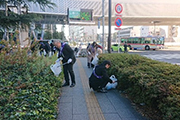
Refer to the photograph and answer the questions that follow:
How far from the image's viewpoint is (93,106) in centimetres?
389

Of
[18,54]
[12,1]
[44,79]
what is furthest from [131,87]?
[12,1]

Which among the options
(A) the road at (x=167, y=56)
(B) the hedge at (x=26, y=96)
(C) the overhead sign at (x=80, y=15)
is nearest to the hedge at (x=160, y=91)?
(B) the hedge at (x=26, y=96)

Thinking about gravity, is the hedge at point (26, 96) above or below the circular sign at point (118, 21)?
below

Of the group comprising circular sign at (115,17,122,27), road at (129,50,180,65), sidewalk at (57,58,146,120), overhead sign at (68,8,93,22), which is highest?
overhead sign at (68,8,93,22)

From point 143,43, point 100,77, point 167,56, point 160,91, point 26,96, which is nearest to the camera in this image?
point 160,91

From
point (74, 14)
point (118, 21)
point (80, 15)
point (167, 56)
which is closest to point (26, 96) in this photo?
point (118, 21)

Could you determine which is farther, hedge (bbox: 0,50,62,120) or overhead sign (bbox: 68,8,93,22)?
overhead sign (bbox: 68,8,93,22)

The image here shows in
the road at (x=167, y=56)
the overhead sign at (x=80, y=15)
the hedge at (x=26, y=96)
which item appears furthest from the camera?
the overhead sign at (x=80, y=15)

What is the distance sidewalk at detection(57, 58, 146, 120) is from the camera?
335 cm

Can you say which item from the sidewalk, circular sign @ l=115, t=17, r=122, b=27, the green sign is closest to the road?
circular sign @ l=115, t=17, r=122, b=27

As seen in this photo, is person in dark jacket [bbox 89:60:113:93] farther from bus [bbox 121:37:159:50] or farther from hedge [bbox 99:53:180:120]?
bus [bbox 121:37:159:50]

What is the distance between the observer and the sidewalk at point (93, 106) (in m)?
3.35

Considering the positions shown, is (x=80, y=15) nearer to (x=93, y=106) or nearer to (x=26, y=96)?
(x=93, y=106)

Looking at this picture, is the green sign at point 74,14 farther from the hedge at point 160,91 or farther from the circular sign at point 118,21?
the hedge at point 160,91
